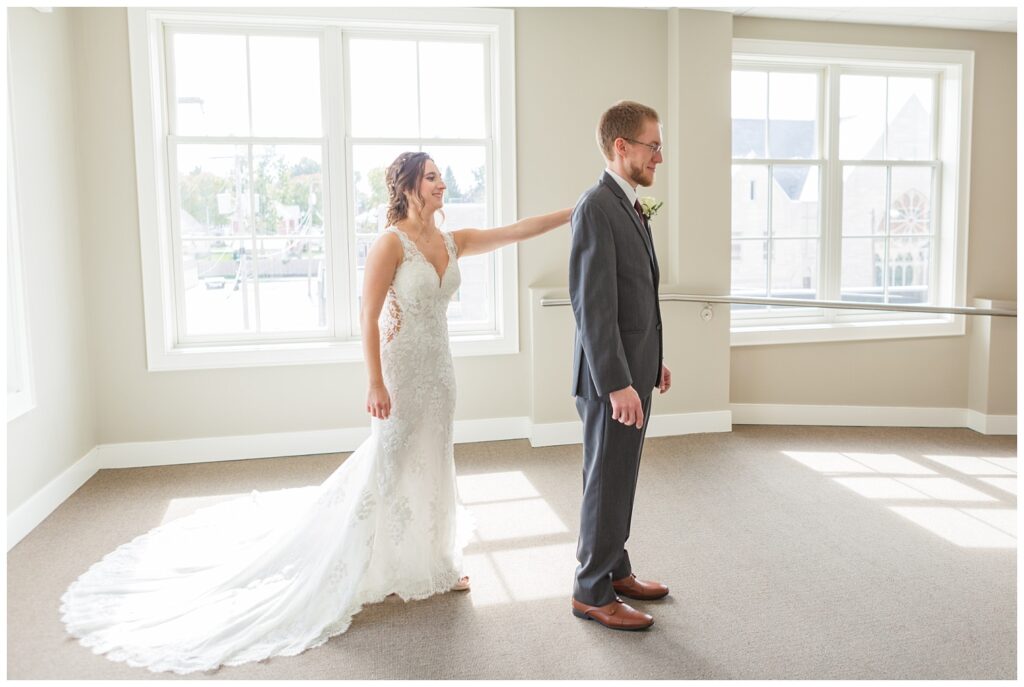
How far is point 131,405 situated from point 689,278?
10.8ft

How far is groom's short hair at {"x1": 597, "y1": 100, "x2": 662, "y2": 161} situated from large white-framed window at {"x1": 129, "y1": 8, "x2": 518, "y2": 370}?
7.57 feet

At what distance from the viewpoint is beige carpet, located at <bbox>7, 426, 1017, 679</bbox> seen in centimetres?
239

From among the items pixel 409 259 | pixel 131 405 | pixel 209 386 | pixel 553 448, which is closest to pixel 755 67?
pixel 553 448

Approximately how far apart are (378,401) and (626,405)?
2.74 feet

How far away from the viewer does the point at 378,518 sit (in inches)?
108

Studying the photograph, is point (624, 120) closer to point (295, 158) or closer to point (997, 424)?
point (295, 158)

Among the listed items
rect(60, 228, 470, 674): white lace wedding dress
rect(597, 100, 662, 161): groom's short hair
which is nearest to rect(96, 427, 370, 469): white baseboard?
rect(60, 228, 470, 674): white lace wedding dress

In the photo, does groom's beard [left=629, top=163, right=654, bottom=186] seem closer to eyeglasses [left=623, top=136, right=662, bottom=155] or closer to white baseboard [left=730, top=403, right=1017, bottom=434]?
eyeglasses [left=623, top=136, right=662, bottom=155]

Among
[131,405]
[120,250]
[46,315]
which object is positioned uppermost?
[120,250]

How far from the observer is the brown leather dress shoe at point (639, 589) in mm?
2771

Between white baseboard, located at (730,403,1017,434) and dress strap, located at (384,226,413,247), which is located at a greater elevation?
dress strap, located at (384,226,413,247)

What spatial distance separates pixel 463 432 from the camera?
4.90m

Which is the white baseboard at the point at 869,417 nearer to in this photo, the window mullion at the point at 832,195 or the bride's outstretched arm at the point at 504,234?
the window mullion at the point at 832,195

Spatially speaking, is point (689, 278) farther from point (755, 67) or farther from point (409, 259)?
point (409, 259)
